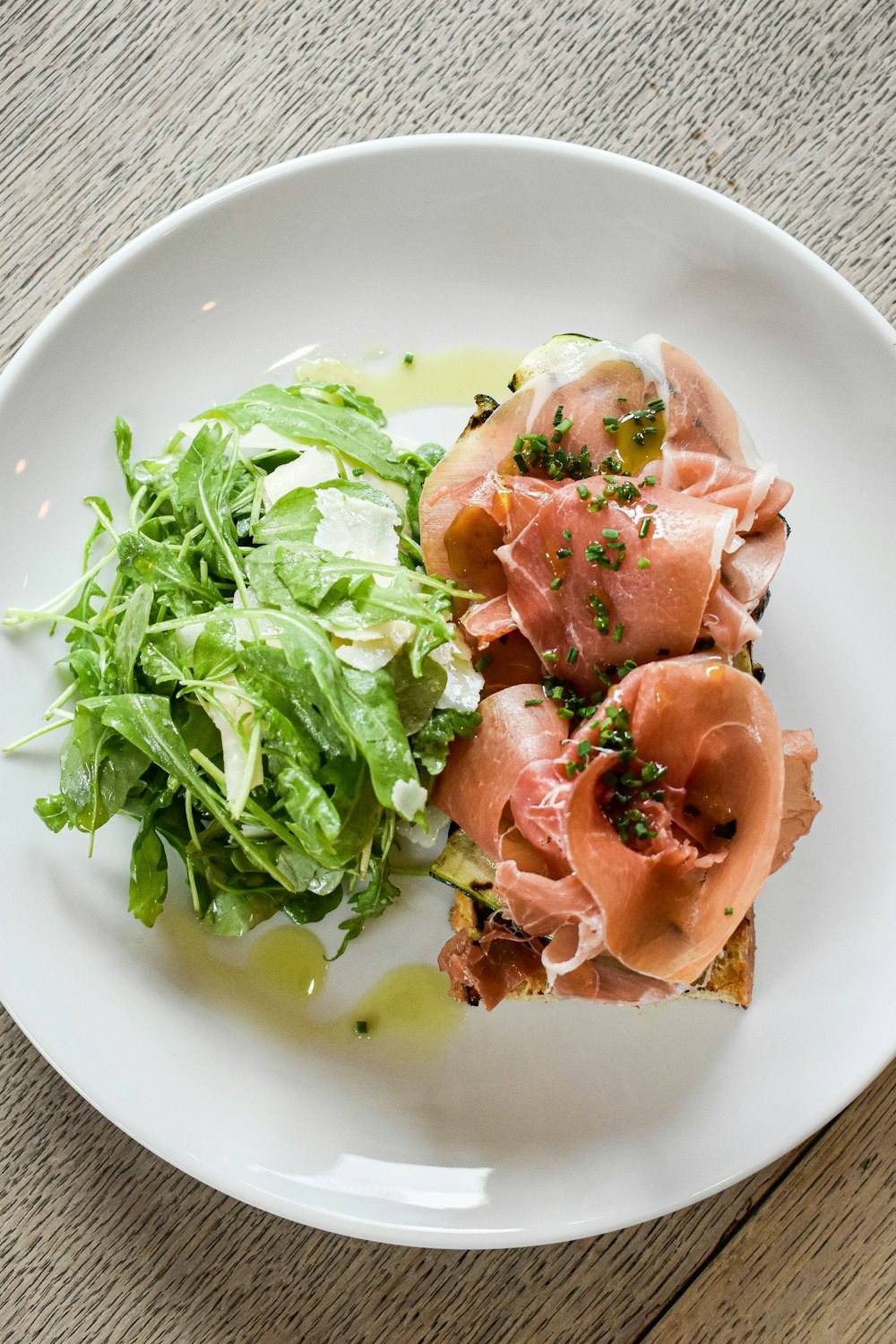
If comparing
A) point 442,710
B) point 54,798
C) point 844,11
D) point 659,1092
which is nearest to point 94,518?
point 54,798

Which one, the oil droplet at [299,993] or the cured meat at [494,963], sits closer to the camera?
the cured meat at [494,963]

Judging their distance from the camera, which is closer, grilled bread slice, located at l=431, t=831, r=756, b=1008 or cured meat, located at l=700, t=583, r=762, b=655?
cured meat, located at l=700, t=583, r=762, b=655

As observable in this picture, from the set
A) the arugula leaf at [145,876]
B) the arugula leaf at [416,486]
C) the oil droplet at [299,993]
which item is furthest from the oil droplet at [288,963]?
the arugula leaf at [416,486]

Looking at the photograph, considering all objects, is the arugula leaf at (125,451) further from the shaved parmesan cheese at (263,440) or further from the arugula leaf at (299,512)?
the arugula leaf at (299,512)

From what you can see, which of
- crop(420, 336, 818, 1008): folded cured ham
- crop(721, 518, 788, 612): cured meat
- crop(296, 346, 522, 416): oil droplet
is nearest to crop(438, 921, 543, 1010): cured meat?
crop(420, 336, 818, 1008): folded cured ham

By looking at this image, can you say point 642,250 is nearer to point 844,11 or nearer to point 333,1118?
point 844,11

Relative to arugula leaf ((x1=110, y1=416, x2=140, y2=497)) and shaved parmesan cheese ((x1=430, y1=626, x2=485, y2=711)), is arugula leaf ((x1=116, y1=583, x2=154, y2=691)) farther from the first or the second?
shaved parmesan cheese ((x1=430, y1=626, x2=485, y2=711))
